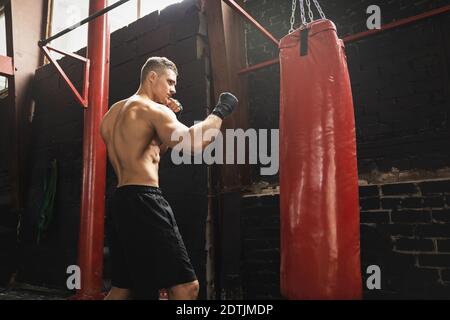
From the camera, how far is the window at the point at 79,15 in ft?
13.1

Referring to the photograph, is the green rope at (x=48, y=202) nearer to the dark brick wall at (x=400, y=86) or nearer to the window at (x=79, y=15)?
the window at (x=79, y=15)

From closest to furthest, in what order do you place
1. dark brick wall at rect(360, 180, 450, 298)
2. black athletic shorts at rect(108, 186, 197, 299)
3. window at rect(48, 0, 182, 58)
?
black athletic shorts at rect(108, 186, 197, 299)
dark brick wall at rect(360, 180, 450, 298)
window at rect(48, 0, 182, 58)

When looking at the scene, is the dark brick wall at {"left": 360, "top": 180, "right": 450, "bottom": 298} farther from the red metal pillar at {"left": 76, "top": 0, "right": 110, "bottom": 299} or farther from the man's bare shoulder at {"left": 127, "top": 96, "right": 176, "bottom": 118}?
the red metal pillar at {"left": 76, "top": 0, "right": 110, "bottom": 299}

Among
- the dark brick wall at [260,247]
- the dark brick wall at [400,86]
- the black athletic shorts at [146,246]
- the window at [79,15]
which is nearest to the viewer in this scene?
the black athletic shorts at [146,246]

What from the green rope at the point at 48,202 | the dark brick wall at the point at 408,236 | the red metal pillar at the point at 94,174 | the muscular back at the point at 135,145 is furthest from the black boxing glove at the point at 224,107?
the green rope at the point at 48,202

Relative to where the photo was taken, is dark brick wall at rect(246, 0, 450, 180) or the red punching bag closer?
the red punching bag

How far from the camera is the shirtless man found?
5.37 feet

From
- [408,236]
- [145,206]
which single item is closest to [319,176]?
[145,206]

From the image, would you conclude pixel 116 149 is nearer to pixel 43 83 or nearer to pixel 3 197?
pixel 43 83

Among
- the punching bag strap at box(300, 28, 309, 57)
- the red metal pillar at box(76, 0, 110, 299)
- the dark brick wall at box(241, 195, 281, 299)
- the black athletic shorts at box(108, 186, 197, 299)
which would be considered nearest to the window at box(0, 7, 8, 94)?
the red metal pillar at box(76, 0, 110, 299)

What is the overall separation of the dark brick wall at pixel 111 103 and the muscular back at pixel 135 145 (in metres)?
1.19

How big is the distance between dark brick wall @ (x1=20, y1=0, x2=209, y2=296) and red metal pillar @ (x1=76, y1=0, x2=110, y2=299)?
442 mm

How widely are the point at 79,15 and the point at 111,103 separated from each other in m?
1.85

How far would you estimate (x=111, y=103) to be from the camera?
12.5 feet
